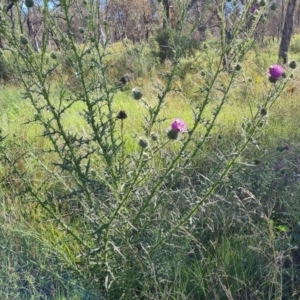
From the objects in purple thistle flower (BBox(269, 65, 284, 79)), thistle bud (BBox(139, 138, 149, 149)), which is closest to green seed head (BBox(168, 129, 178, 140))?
thistle bud (BBox(139, 138, 149, 149))

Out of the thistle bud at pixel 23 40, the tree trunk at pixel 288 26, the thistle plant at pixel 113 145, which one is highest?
the thistle bud at pixel 23 40

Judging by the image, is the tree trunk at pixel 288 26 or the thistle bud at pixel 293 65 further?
the tree trunk at pixel 288 26

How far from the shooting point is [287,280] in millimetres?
1967

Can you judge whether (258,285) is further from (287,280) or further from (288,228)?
(288,228)

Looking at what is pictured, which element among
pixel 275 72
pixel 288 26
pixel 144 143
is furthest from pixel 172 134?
pixel 288 26

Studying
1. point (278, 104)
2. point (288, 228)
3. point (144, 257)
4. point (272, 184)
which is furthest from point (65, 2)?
point (278, 104)

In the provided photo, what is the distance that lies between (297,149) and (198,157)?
0.83m

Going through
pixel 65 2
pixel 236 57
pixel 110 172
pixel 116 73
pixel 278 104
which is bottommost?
pixel 116 73

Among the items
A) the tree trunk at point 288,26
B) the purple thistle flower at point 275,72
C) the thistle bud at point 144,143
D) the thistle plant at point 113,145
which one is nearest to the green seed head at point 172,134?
the thistle plant at point 113,145

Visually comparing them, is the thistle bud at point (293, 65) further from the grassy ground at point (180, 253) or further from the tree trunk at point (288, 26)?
the tree trunk at point (288, 26)

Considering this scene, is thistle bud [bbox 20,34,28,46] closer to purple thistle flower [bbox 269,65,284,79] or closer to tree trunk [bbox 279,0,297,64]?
purple thistle flower [bbox 269,65,284,79]

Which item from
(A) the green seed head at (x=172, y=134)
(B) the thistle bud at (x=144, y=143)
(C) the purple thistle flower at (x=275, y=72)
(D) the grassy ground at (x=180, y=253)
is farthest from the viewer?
(D) the grassy ground at (x=180, y=253)

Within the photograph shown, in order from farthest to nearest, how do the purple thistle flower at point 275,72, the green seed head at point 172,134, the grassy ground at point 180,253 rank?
1. the grassy ground at point 180,253
2. the purple thistle flower at point 275,72
3. the green seed head at point 172,134

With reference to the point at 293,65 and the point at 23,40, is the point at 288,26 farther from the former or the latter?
the point at 23,40
